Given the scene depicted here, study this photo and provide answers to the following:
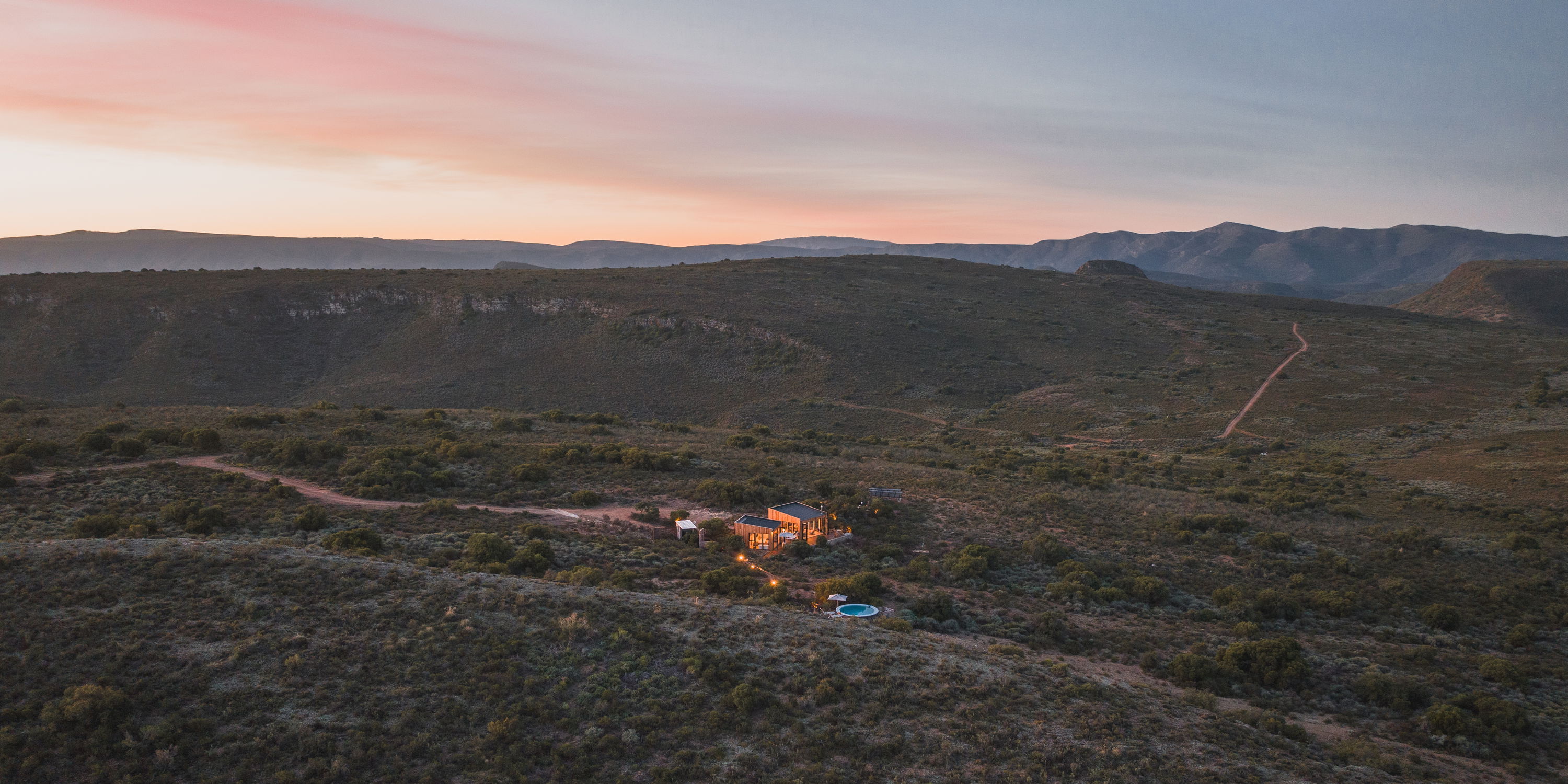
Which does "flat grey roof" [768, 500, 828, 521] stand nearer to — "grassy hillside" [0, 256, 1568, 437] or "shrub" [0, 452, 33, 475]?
"shrub" [0, 452, 33, 475]

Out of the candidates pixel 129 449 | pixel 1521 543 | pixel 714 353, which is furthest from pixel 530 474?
pixel 714 353

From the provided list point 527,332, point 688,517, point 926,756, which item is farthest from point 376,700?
point 527,332

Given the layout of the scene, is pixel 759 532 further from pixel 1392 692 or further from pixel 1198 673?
pixel 1392 692

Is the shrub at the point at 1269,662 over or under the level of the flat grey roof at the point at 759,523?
under

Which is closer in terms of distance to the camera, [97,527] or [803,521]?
[97,527]

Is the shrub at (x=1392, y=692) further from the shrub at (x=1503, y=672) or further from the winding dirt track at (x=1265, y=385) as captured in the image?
the winding dirt track at (x=1265, y=385)

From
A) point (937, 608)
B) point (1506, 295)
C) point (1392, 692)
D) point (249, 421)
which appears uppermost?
point (1506, 295)

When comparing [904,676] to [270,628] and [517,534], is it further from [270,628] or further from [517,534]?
[517,534]

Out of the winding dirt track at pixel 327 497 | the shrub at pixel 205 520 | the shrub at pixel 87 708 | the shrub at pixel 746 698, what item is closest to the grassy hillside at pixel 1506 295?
the winding dirt track at pixel 327 497
